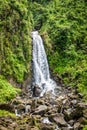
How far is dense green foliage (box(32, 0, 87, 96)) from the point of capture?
3244 centimetres

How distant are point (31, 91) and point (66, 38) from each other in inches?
390

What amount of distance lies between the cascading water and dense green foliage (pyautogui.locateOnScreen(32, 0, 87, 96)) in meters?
0.97

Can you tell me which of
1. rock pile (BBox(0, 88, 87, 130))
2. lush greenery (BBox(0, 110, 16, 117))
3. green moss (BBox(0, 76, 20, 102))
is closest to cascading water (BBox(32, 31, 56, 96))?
green moss (BBox(0, 76, 20, 102))

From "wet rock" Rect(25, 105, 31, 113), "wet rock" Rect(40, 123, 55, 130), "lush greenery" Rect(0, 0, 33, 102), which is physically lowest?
"wet rock" Rect(25, 105, 31, 113)

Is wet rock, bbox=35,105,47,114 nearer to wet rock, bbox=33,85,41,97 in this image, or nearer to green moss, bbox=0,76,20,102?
green moss, bbox=0,76,20,102

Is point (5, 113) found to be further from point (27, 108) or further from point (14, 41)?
point (14, 41)

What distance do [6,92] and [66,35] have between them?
14.1 metres

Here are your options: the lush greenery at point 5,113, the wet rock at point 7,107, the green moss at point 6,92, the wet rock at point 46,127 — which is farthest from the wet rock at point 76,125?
the green moss at point 6,92

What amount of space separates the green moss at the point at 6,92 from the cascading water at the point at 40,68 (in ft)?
14.7

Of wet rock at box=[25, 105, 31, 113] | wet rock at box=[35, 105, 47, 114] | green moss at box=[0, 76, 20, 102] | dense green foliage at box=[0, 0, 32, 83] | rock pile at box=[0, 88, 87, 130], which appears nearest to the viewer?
rock pile at box=[0, 88, 87, 130]

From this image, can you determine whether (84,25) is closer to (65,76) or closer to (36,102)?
(65,76)

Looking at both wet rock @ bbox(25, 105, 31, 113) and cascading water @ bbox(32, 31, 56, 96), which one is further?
cascading water @ bbox(32, 31, 56, 96)

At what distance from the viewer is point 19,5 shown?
101 feet

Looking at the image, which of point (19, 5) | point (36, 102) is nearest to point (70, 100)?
point (36, 102)
